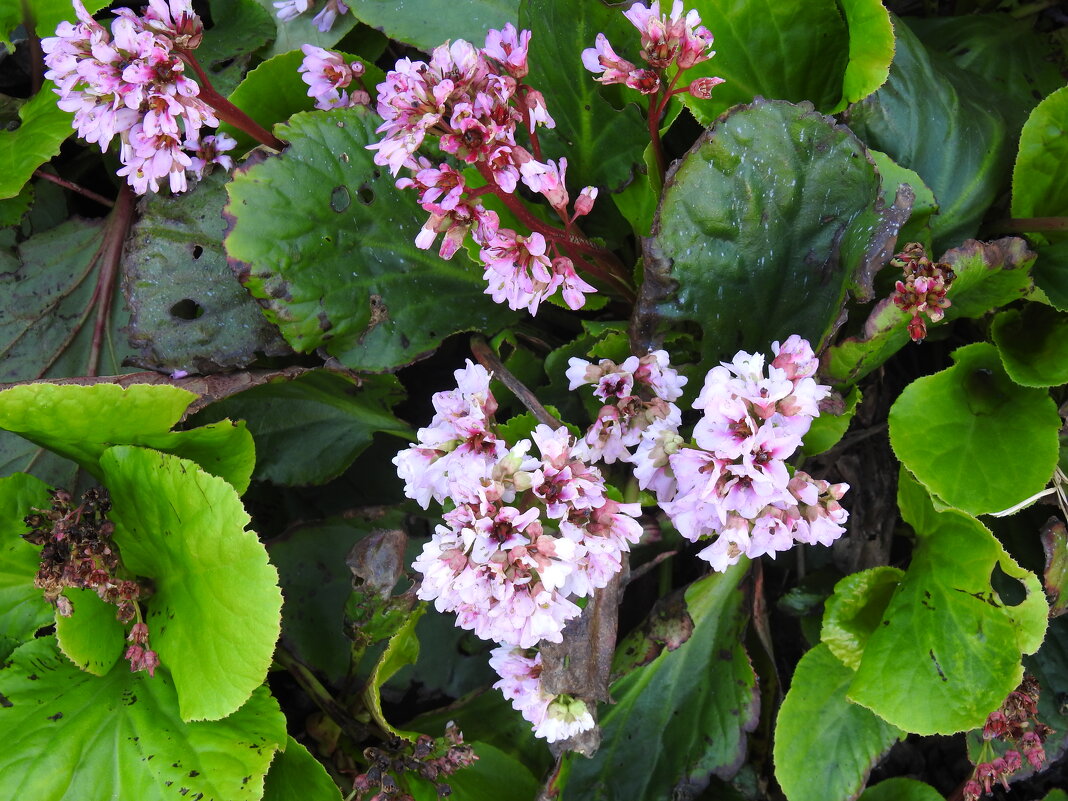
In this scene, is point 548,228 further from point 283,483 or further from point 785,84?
point 283,483

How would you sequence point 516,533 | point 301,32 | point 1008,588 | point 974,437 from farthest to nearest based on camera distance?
point 301,32 → point 1008,588 → point 974,437 → point 516,533

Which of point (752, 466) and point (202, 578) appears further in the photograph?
point (202, 578)

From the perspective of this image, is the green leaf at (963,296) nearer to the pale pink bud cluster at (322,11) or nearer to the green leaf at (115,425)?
the green leaf at (115,425)

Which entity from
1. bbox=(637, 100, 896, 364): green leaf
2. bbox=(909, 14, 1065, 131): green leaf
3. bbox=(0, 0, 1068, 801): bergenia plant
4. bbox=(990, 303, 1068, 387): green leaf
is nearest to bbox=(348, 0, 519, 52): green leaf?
bbox=(0, 0, 1068, 801): bergenia plant

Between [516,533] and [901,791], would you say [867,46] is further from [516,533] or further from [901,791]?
[901,791]

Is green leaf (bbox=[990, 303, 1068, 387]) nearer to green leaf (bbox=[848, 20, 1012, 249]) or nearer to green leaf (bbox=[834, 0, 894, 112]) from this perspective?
green leaf (bbox=[848, 20, 1012, 249])

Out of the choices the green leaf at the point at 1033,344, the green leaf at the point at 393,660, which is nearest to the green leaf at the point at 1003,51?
the green leaf at the point at 1033,344

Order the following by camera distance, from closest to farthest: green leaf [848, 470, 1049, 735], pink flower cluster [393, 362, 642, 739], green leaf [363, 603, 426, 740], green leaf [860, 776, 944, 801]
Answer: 1. pink flower cluster [393, 362, 642, 739]
2. green leaf [848, 470, 1049, 735]
3. green leaf [363, 603, 426, 740]
4. green leaf [860, 776, 944, 801]

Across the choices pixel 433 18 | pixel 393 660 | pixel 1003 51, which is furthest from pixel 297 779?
pixel 1003 51
